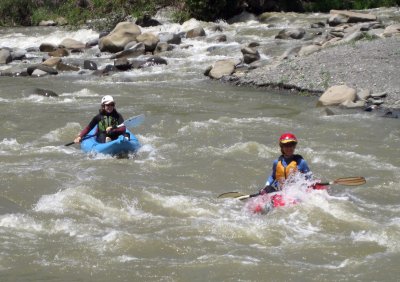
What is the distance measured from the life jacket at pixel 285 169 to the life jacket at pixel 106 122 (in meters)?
3.24

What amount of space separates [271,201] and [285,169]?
0.48m

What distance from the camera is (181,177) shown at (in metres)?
9.45

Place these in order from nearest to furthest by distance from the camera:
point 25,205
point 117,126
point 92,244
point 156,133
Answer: point 92,244 → point 25,205 → point 117,126 → point 156,133

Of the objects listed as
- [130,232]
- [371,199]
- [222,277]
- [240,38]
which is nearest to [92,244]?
[130,232]

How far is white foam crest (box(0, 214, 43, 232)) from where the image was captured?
7.29 metres

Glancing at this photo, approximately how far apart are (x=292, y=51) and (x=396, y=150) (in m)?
7.38

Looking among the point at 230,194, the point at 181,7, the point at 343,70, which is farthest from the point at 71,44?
the point at 230,194

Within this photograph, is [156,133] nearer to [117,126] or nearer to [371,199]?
[117,126]

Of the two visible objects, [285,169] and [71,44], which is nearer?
[285,169]

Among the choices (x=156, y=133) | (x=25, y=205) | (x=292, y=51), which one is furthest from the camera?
(x=292, y=51)

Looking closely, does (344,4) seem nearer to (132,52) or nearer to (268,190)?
(132,52)

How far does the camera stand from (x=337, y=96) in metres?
13.7

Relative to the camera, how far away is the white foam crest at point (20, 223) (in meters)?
7.29

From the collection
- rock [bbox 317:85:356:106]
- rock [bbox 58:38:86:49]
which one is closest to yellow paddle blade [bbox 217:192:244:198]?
rock [bbox 317:85:356:106]
